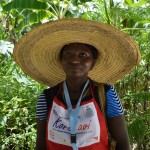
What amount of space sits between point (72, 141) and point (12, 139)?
191 cm

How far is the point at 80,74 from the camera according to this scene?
1.80 meters

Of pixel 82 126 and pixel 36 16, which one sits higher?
pixel 36 16

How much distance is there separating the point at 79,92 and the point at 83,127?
228 millimetres

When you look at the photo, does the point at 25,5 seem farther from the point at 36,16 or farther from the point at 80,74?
the point at 80,74

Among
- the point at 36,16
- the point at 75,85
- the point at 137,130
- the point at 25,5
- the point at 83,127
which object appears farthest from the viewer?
the point at 36,16

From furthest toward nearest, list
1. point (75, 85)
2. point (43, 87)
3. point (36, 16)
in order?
1. point (36, 16)
2. point (43, 87)
3. point (75, 85)

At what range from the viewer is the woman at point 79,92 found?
5.87ft

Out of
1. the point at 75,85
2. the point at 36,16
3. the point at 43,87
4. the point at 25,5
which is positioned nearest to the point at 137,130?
the point at 43,87

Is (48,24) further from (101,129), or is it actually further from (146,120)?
(146,120)

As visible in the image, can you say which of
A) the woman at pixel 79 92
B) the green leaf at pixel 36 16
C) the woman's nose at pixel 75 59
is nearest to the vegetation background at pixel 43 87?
the green leaf at pixel 36 16

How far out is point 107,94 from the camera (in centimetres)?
183

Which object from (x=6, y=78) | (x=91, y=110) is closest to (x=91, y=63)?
(x=91, y=110)

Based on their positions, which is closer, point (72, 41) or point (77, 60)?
point (77, 60)

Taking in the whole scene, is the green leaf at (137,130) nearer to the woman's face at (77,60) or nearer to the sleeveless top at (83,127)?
the sleeveless top at (83,127)
